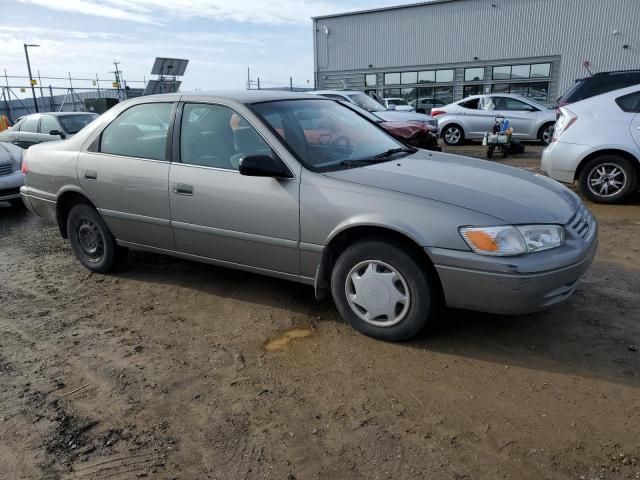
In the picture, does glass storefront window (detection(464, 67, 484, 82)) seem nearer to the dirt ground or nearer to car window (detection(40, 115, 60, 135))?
car window (detection(40, 115, 60, 135))

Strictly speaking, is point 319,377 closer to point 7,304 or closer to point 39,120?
point 7,304

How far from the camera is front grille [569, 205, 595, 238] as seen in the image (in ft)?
10.8

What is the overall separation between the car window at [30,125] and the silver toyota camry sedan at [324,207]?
23.9ft

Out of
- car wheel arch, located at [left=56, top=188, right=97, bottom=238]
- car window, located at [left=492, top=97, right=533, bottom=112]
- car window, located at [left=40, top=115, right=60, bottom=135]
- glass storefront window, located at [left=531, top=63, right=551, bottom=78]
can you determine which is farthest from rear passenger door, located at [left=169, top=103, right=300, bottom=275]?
glass storefront window, located at [left=531, top=63, right=551, bottom=78]

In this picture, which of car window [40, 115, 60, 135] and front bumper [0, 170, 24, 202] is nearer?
front bumper [0, 170, 24, 202]

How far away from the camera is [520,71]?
26984mm

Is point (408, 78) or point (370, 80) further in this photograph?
point (370, 80)

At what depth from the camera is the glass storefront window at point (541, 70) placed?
26266mm

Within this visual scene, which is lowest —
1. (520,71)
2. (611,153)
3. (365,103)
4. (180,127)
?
(611,153)

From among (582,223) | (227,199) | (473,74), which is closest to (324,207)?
(227,199)

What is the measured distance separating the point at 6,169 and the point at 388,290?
703 centimetres

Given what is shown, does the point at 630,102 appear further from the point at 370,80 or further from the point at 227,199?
the point at 370,80

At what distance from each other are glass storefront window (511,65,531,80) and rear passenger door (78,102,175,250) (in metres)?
26.4

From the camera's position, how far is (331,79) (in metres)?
33.0
